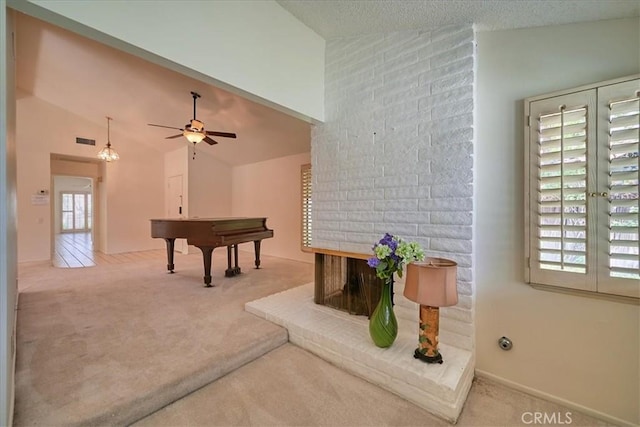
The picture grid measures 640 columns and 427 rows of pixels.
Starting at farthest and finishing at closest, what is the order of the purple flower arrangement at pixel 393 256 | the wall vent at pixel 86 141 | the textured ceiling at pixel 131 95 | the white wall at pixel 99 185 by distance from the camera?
the wall vent at pixel 86 141, the white wall at pixel 99 185, the textured ceiling at pixel 131 95, the purple flower arrangement at pixel 393 256

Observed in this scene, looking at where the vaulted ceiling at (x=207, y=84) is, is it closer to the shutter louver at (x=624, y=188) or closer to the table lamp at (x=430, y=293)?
the shutter louver at (x=624, y=188)

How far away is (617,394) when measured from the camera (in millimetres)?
1558

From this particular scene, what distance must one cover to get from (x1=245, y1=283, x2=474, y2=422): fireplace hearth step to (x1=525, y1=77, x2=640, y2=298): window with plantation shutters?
856mm

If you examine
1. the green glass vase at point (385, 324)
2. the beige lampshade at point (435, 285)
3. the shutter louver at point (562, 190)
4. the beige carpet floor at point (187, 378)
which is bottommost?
the beige carpet floor at point (187, 378)

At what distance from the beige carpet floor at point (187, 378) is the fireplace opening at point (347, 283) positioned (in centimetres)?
64

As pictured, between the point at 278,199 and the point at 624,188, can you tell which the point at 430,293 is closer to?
the point at 624,188

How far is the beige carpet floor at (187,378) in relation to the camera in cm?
151

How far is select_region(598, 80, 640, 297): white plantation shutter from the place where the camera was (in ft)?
4.83

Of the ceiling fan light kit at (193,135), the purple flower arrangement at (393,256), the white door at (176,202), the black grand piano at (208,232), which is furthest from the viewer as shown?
the white door at (176,202)

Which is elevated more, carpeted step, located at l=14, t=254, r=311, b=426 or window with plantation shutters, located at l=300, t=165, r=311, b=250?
window with plantation shutters, located at l=300, t=165, r=311, b=250

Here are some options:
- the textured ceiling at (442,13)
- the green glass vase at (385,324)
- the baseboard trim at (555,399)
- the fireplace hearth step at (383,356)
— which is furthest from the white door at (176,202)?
the baseboard trim at (555,399)

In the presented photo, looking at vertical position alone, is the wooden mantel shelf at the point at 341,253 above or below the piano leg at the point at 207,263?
above

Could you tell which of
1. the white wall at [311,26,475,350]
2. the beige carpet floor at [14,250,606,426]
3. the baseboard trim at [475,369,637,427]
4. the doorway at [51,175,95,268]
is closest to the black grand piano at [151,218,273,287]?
the beige carpet floor at [14,250,606,426]

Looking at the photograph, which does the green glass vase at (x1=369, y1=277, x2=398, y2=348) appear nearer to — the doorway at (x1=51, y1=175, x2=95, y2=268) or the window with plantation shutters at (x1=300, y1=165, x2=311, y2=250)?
the window with plantation shutters at (x1=300, y1=165, x2=311, y2=250)
